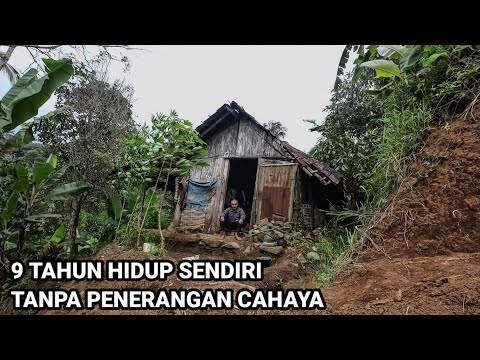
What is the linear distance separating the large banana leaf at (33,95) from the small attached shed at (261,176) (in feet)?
17.3

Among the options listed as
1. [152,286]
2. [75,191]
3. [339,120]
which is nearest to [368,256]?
[152,286]

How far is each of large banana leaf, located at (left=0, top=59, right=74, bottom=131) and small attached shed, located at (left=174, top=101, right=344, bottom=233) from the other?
5.28 m

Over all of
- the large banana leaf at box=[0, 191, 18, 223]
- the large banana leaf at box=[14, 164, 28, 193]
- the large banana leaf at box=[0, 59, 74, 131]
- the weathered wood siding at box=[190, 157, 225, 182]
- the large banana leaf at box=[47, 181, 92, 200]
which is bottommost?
the large banana leaf at box=[0, 191, 18, 223]

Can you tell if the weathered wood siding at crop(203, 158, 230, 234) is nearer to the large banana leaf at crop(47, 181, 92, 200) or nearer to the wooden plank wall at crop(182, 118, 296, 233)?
the wooden plank wall at crop(182, 118, 296, 233)

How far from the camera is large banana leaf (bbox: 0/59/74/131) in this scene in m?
2.80

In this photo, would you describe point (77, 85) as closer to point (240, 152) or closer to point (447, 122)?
point (240, 152)

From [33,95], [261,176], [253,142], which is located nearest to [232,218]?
[261,176]

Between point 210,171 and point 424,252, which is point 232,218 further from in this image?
point 424,252

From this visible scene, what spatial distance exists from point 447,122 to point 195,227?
6351mm

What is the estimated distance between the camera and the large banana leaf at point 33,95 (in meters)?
2.80

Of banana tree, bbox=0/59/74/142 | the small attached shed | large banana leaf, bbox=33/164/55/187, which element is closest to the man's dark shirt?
the small attached shed

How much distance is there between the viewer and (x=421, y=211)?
9.40ft

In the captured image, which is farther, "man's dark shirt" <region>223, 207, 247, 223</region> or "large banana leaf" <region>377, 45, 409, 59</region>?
"man's dark shirt" <region>223, 207, 247, 223</region>

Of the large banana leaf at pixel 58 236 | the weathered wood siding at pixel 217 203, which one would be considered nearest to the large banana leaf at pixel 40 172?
the large banana leaf at pixel 58 236
